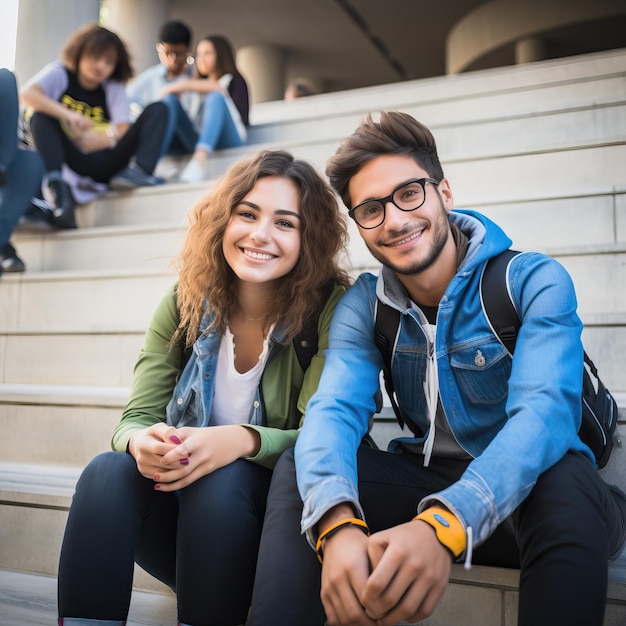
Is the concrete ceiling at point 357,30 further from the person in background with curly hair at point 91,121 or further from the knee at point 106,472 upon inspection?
the knee at point 106,472

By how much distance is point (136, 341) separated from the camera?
1.86 meters

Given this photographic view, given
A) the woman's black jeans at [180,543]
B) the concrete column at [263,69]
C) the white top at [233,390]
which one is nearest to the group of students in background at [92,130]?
the white top at [233,390]

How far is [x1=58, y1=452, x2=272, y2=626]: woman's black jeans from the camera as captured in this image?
3.25 feet

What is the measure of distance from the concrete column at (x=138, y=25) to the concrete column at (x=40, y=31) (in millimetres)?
1577

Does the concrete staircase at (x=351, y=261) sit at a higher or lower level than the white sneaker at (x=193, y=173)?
lower

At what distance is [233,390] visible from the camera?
4.18ft

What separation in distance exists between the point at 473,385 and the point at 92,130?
241 cm

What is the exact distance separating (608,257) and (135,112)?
2.95 m

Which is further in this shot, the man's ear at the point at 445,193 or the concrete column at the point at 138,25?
the concrete column at the point at 138,25

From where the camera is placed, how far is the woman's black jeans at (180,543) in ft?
3.25

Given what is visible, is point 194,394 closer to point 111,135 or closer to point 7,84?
point 7,84

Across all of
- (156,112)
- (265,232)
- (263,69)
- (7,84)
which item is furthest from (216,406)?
(263,69)

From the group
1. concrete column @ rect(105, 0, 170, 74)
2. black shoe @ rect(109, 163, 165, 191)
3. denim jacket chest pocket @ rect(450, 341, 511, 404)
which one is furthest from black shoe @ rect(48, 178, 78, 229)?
concrete column @ rect(105, 0, 170, 74)

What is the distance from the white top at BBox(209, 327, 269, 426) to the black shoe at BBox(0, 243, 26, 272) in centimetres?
134
